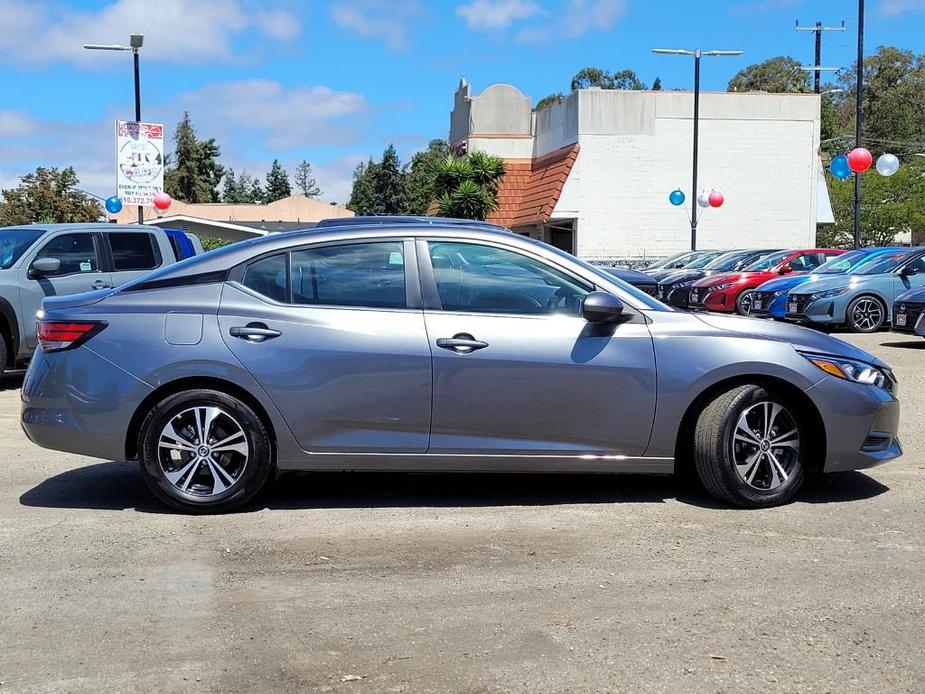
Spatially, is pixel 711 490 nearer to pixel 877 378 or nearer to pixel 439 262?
pixel 877 378

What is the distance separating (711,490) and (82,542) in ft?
11.3

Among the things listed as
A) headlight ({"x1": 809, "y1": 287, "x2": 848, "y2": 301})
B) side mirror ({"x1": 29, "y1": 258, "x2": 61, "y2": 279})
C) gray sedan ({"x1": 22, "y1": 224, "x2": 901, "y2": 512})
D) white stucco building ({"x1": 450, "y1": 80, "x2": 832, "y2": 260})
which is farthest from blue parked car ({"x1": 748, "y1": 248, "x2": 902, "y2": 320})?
white stucco building ({"x1": 450, "y1": 80, "x2": 832, "y2": 260})

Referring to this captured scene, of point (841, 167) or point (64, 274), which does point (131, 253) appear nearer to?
point (64, 274)

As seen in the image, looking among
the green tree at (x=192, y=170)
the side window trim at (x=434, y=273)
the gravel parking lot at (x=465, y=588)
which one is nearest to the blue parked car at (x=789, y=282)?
the gravel parking lot at (x=465, y=588)

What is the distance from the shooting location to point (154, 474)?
213 inches

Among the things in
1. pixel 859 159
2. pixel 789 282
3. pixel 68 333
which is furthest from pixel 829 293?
pixel 68 333

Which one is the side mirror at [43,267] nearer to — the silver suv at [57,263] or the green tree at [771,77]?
the silver suv at [57,263]

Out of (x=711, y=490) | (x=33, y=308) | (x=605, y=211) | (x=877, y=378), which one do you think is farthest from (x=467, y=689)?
(x=605, y=211)

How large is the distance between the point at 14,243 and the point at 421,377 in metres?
7.85

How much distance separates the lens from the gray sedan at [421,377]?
5340 millimetres

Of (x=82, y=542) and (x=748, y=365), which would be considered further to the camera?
(x=748, y=365)

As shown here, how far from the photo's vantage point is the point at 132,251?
39.1 ft

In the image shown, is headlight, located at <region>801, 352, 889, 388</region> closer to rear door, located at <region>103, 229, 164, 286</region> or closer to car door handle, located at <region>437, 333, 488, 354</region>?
car door handle, located at <region>437, 333, 488, 354</region>

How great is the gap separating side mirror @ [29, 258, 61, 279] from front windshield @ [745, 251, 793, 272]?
14.7 m
